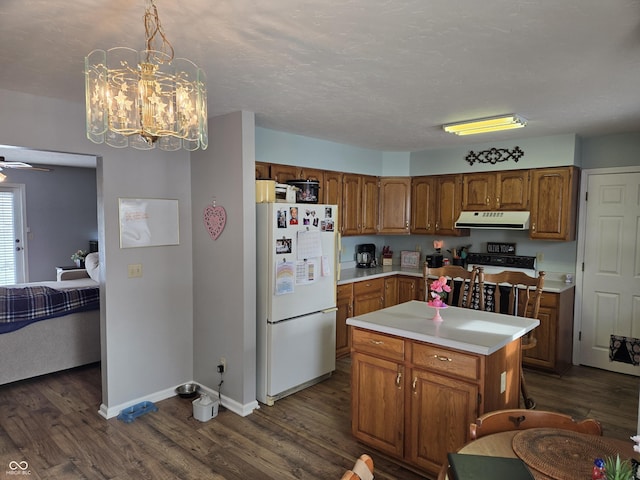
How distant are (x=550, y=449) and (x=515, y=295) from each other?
250cm

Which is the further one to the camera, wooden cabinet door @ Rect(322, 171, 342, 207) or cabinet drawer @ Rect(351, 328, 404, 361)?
wooden cabinet door @ Rect(322, 171, 342, 207)

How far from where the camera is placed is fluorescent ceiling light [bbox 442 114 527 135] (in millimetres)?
3414

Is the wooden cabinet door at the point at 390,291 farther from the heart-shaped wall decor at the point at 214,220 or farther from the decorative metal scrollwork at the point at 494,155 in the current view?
the heart-shaped wall decor at the point at 214,220

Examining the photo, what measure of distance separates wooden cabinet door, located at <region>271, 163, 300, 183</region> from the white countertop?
188 cm

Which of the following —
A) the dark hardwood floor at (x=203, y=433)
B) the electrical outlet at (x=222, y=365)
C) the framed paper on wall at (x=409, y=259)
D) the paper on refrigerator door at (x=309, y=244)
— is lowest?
the dark hardwood floor at (x=203, y=433)

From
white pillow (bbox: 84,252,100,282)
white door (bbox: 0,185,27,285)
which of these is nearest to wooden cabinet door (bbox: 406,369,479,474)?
white pillow (bbox: 84,252,100,282)

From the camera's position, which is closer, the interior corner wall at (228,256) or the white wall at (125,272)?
the white wall at (125,272)

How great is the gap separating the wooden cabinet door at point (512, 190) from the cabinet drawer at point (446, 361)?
2.82 metres

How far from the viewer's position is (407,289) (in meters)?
5.21

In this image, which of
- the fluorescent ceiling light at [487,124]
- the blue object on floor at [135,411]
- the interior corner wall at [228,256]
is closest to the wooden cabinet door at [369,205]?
the fluorescent ceiling light at [487,124]

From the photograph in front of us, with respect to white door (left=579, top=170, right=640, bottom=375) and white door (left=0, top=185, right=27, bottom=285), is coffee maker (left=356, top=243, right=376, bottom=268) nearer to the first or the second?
white door (left=579, top=170, right=640, bottom=375)

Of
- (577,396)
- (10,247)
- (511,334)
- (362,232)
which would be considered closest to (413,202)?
(362,232)

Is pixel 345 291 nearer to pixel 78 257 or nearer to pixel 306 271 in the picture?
pixel 306 271

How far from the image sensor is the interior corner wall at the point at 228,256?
336cm
